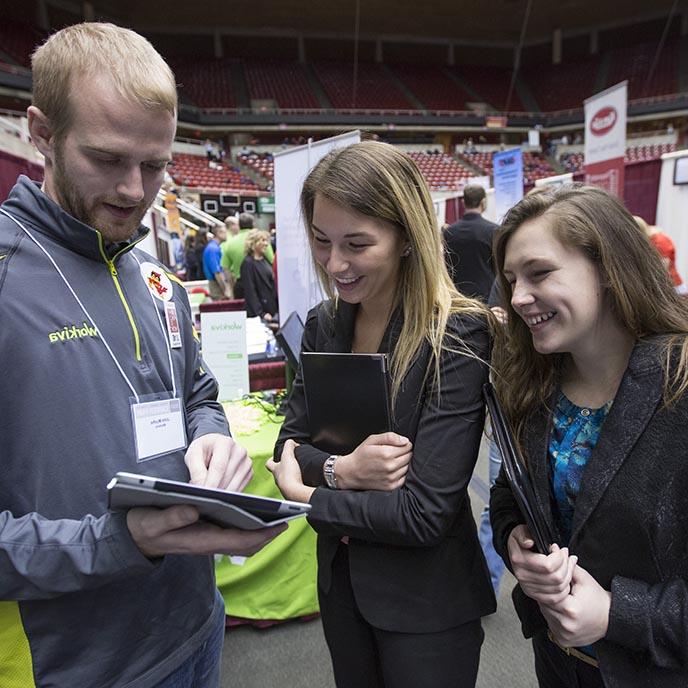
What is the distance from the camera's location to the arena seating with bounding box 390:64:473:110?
2514 centimetres

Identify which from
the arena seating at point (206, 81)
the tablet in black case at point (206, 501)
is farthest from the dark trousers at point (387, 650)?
the arena seating at point (206, 81)

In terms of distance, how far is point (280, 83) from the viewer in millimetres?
23703

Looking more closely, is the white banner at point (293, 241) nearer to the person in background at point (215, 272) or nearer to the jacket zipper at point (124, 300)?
the jacket zipper at point (124, 300)

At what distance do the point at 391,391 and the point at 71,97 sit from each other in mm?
736

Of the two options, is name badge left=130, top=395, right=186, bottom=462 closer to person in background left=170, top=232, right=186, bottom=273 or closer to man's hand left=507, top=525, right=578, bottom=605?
man's hand left=507, top=525, right=578, bottom=605

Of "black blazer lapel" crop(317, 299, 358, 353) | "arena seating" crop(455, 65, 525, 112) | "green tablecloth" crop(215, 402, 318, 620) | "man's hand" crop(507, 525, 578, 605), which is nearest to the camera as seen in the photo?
"man's hand" crop(507, 525, 578, 605)

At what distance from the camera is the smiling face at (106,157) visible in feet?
2.52

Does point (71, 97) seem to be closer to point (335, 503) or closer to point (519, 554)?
point (335, 503)

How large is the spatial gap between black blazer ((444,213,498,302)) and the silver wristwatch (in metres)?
2.57

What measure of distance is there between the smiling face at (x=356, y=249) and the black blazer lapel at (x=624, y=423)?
483 millimetres

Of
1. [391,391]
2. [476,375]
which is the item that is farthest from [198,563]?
[476,375]

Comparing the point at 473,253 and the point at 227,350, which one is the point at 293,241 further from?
the point at 473,253

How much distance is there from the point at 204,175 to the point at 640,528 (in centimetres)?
2032

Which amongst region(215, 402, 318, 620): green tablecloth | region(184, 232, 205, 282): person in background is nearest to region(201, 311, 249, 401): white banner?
region(215, 402, 318, 620): green tablecloth
